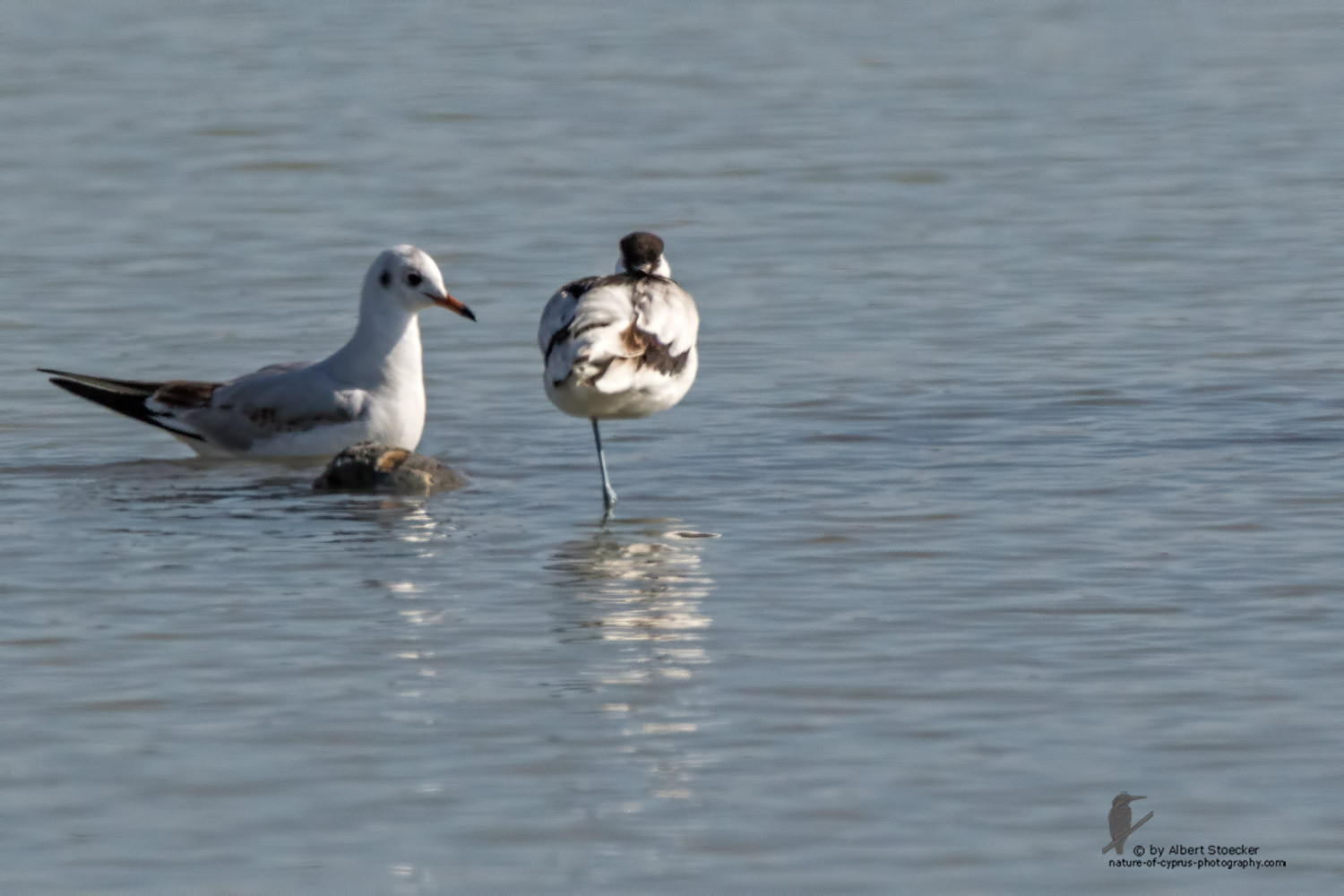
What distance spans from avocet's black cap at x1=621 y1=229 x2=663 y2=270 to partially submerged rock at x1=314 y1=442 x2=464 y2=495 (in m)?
1.37

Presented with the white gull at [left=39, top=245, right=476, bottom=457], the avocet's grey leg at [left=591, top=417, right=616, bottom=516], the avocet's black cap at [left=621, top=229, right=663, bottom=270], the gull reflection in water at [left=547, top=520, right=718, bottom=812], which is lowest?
the gull reflection in water at [left=547, top=520, right=718, bottom=812]

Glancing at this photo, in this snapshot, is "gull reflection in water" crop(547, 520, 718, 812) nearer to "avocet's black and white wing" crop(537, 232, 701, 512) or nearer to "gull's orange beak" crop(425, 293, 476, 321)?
"avocet's black and white wing" crop(537, 232, 701, 512)

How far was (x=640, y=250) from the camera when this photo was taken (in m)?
11.9

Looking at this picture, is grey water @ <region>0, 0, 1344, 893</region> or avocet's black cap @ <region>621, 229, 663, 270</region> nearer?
grey water @ <region>0, 0, 1344, 893</region>

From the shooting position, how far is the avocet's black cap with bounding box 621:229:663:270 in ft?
39.1

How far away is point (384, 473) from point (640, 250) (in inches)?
65.4

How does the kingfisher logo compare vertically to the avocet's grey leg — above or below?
below

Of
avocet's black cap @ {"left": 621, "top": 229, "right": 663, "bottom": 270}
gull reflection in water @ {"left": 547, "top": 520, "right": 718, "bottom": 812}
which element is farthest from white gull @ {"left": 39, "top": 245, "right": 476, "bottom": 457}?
gull reflection in water @ {"left": 547, "top": 520, "right": 718, "bottom": 812}

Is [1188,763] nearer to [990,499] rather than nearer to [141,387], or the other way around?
[990,499]

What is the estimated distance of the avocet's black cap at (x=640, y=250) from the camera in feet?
39.1

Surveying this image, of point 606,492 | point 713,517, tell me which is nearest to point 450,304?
point 606,492

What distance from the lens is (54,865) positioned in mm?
6543

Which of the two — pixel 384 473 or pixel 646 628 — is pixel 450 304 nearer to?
pixel 384 473

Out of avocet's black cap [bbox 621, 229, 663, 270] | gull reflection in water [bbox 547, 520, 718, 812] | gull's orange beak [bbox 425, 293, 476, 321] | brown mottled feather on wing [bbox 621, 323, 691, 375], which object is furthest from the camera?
gull's orange beak [bbox 425, 293, 476, 321]
